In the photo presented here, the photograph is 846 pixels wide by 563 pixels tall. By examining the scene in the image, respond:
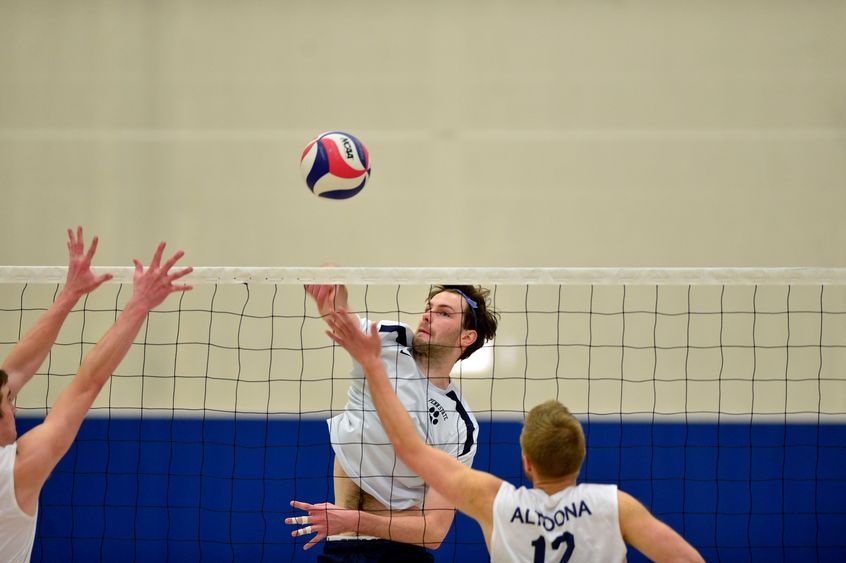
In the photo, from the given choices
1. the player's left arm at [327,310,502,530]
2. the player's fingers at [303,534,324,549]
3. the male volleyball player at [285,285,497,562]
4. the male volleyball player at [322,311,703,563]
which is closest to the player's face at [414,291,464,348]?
the male volleyball player at [285,285,497,562]

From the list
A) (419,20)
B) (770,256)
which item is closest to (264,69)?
(419,20)

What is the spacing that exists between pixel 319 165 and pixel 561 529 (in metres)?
2.79

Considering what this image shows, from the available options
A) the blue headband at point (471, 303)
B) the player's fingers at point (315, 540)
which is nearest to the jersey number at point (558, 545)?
the player's fingers at point (315, 540)

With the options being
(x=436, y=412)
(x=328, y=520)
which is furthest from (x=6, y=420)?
(x=436, y=412)

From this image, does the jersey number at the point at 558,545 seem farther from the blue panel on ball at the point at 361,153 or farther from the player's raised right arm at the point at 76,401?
the blue panel on ball at the point at 361,153

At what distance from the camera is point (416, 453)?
351 cm

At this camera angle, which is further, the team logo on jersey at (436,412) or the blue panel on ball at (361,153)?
the blue panel on ball at (361,153)

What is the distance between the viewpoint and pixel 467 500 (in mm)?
3367

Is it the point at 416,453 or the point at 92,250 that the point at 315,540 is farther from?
the point at 92,250

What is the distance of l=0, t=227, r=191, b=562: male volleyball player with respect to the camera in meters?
3.41

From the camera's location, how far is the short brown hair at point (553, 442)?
3244 millimetres

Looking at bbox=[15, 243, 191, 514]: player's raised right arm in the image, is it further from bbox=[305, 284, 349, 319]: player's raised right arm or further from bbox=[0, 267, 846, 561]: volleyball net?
bbox=[0, 267, 846, 561]: volleyball net

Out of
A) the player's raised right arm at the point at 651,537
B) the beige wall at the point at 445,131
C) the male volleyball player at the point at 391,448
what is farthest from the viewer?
the beige wall at the point at 445,131

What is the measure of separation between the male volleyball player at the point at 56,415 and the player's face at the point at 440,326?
1.52m
